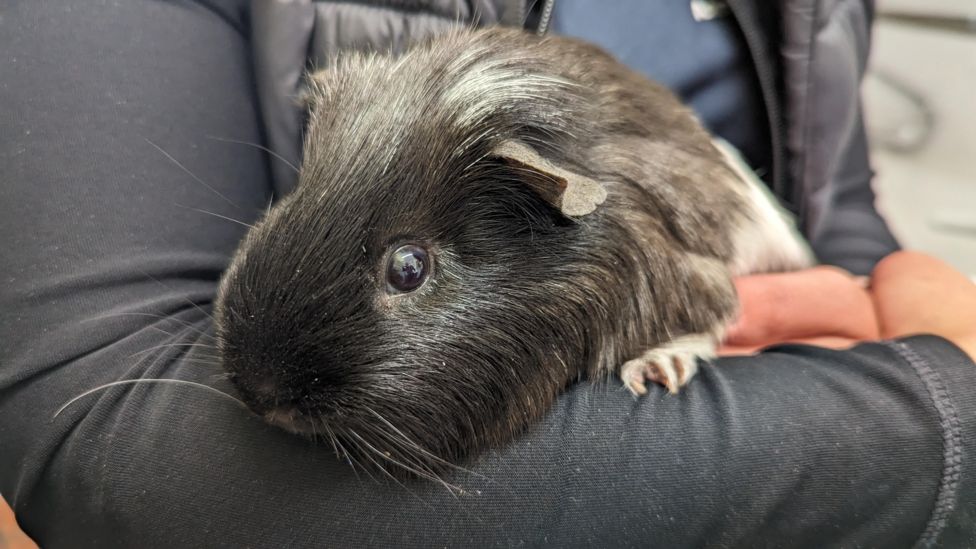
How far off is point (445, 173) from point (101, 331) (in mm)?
650

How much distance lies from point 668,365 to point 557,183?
0.46 metres

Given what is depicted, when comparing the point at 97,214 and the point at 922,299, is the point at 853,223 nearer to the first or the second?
the point at 922,299

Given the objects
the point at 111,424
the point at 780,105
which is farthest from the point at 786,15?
the point at 111,424

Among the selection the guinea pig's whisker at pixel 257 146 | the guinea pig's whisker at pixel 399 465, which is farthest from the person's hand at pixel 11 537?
the guinea pig's whisker at pixel 399 465

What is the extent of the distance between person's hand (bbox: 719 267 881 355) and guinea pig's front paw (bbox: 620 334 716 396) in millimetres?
314

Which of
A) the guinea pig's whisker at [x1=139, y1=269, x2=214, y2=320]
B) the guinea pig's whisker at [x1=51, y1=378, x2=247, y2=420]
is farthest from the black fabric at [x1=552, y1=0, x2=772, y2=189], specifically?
the guinea pig's whisker at [x1=51, y1=378, x2=247, y2=420]

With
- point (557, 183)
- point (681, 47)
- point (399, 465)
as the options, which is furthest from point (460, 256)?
point (681, 47)

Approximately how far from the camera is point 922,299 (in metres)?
1.65

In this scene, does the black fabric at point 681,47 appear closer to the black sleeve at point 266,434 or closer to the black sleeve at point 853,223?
the black sleeve at point 853,223

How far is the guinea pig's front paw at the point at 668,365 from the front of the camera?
3.94 ft

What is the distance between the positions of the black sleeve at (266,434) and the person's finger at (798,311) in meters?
0.50

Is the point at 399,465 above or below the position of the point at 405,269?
below

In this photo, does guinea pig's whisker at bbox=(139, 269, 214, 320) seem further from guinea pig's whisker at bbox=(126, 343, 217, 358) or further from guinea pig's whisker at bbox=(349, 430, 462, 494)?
guinea pig's whisker at bbox=(349, 430, 462, 494)

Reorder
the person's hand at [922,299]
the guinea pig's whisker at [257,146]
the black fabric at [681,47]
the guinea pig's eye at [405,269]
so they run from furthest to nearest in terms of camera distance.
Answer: the black fabric at [681,47] → the person's hand at [922,299] → the guinea pig's whisker at [257,146] → the guinea pig's eye at [405,269]
